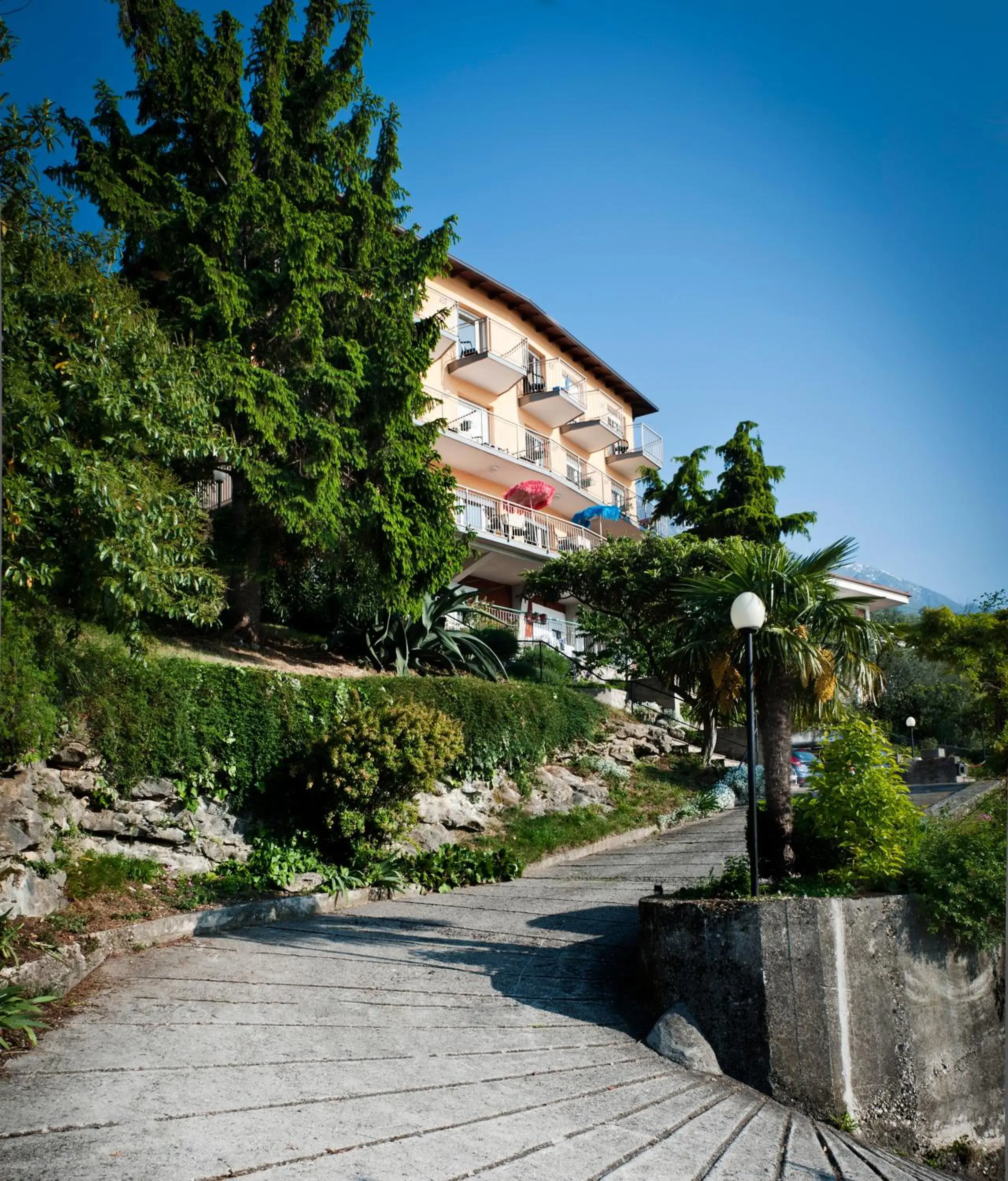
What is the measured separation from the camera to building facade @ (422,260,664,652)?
24531 mm

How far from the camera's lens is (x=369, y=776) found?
1017cm

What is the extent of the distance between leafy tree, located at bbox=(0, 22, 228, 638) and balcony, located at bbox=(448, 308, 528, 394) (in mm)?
17910

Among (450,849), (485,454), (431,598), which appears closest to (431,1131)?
(450,849)

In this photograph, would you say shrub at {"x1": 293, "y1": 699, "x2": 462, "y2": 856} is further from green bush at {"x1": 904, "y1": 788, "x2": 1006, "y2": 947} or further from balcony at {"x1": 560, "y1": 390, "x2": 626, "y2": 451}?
balcony at {"x1": 560, "y1": 390, "x2": 626, "y2": 451}

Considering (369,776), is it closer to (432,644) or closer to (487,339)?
(432,644)

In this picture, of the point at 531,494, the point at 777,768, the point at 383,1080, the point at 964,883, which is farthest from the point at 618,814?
the point at 531,494

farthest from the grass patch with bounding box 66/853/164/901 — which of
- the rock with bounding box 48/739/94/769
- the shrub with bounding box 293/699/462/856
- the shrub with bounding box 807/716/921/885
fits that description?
the shrub with bounding box 807/716/921/885

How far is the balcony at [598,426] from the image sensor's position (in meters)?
30.8

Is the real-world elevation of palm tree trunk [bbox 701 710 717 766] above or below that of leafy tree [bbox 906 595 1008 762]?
below

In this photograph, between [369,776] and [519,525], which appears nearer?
[369,776]

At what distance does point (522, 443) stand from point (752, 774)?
69.8 feet

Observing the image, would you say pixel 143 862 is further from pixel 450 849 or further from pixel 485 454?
pixel 485 454

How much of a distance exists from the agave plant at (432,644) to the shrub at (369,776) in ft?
11.8

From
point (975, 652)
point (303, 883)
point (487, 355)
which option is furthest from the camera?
point (487, 355)
